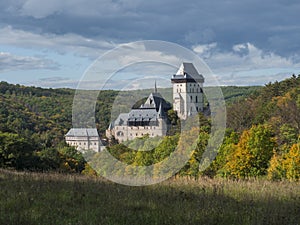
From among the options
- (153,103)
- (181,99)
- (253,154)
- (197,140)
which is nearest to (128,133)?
(253,154)

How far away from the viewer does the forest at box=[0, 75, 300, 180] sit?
2650 centimetres

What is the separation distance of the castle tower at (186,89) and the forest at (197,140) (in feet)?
22.5

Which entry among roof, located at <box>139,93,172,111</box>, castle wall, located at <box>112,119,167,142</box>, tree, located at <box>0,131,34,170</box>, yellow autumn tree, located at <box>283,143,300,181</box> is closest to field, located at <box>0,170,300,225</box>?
castle wall, located at <box>112,119,167,142</box>

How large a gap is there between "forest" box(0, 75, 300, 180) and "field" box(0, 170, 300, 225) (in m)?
4.41

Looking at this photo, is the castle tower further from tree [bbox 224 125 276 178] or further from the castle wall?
tree [bbox 224 125 276 178]

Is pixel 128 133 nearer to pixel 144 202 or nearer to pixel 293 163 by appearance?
pixel 293 163

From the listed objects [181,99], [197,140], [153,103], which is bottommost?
[197,140]

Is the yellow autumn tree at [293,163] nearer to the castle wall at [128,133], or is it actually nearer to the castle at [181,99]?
the castle wall at [128,133]

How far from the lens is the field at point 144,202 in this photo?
5.79 m

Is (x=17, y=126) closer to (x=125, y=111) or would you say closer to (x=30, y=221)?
(x=125, y=111)

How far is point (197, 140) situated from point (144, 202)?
1593 cm

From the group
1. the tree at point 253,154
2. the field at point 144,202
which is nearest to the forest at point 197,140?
the tree at point 253,154

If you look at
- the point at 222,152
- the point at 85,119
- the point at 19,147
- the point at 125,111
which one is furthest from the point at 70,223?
the point at 222,152

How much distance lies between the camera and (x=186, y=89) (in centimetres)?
11819
